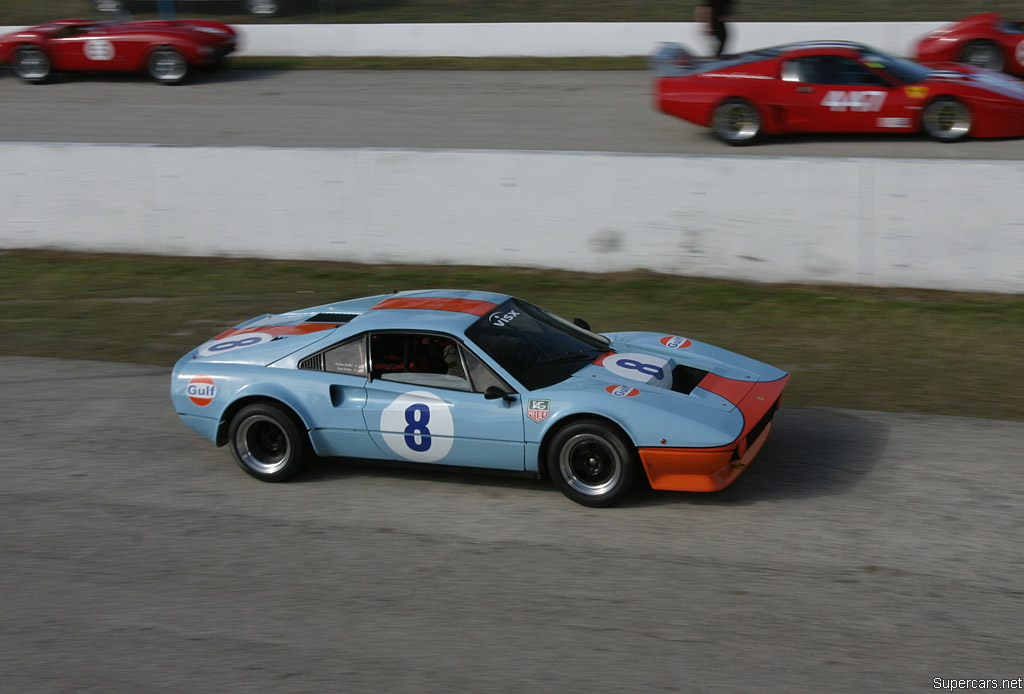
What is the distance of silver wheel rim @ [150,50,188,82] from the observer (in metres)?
18.5

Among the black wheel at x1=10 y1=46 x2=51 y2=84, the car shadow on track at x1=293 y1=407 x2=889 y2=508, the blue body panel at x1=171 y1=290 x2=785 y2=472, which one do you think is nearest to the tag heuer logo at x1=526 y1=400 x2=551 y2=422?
the blue body panel at x1=171 y1=290 x2=785 y2=472

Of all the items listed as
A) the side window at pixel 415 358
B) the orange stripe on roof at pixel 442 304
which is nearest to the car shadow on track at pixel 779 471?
the side window at pixel 415 358

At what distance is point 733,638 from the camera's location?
4.25 meters

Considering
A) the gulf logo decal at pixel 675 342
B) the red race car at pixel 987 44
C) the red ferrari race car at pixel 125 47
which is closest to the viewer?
the gulf logo decal at pixel 675 342

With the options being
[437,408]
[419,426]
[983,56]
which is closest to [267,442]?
[419,426]

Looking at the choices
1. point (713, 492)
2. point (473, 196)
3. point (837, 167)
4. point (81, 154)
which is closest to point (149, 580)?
point (713, 492)

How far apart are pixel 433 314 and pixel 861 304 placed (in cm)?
499

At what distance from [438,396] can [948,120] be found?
9544mm

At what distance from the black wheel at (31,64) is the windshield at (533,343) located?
16.5 metres

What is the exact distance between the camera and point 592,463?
5496 millimetres

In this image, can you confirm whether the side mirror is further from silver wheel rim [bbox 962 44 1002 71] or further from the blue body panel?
silver wheel rim [bbox 962 44 1002 71]

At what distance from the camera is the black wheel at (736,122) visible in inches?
508

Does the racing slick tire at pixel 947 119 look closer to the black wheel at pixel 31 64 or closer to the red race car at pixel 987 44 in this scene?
the red race car at pixel 987 44

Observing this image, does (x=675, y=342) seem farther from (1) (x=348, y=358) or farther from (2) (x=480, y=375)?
(1) (x=348, y=358)
